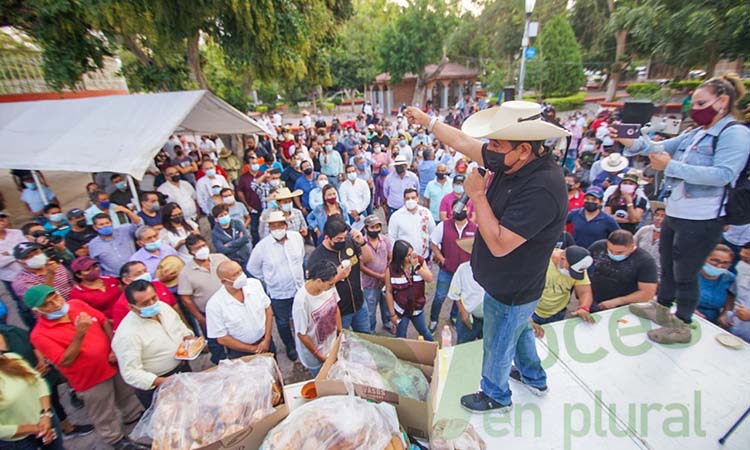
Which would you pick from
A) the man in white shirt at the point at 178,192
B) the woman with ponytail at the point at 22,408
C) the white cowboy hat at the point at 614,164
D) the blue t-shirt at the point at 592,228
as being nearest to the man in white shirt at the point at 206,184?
the man in white shirt at the point at 178,192

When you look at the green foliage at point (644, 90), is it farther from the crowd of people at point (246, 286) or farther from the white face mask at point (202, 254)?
the white face mask at point (202, 254)

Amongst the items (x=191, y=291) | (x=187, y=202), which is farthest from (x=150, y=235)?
(x=187, y=202)

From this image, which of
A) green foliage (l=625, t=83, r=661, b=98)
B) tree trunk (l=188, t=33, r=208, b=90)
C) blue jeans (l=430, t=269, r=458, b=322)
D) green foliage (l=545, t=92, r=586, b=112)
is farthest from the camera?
green foliage (l=545, t=92, r=586, b=112)

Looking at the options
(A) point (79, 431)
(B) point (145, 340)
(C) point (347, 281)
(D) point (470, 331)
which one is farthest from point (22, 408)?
(D) point (470, 331)

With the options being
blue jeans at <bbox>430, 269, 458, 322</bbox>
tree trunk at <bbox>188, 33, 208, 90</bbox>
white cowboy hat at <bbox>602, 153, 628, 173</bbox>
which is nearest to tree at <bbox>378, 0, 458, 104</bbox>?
tree trunk at <bbox>188, 33, 208, 90</bbox>

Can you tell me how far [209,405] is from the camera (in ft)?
5.17

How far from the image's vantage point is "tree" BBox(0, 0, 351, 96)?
641cm

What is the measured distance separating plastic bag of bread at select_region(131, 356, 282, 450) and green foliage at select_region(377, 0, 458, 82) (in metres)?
29.9

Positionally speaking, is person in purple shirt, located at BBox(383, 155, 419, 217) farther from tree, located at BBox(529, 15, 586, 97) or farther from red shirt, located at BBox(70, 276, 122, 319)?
tree, located at BBox(529, 15, 586, 97)

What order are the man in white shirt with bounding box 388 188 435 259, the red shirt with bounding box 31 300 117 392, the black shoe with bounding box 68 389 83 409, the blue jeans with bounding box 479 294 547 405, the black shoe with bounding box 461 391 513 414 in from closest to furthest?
1. the blue jeans with bounding box 479 294 547 405
2. the black shoe with bounding box 461 391 513 414
3. the red shirt with bounding box 31 300 117 392
4. the black shoe with bounding box 68 389 83 409
5. the man in white shirt with bounding box 388 188 435 259

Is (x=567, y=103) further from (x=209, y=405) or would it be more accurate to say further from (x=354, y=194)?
(x=209, y=405)

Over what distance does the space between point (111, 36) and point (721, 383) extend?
10.7 meters

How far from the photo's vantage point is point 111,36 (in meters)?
7.35

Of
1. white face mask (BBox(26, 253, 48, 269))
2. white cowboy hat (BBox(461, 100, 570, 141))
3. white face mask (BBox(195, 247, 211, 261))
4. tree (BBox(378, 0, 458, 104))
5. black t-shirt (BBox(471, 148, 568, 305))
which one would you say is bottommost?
white face mask (BBox(195, 247, 211, 261))
